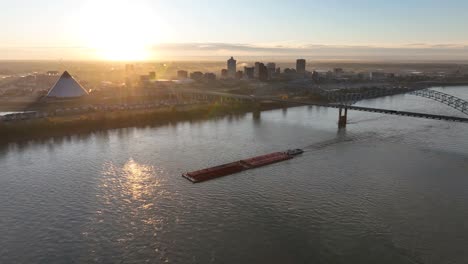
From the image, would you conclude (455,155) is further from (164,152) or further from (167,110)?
(167,110)

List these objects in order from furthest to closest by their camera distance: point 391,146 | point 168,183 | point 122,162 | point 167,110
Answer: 1. point 167,110
2. point 391,146
3. point 122,162
4. point 168,183

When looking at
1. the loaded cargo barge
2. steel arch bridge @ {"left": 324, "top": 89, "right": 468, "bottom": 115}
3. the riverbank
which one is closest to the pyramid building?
the riverbank

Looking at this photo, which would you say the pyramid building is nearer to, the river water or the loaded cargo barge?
the river water

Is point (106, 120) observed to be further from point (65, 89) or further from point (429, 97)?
Result: point (429, 97)

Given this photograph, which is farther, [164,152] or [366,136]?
[366,136]

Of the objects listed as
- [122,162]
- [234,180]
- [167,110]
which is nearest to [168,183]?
[234,180]

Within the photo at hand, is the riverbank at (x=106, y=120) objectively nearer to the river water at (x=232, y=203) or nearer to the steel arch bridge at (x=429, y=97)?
the river water at (x=232, y=203)
